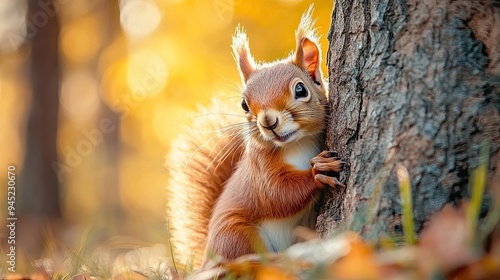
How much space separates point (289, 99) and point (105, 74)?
9.09 meters

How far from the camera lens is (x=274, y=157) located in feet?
7.20

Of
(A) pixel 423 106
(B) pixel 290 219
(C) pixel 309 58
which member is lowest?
(B) pixel 290 219

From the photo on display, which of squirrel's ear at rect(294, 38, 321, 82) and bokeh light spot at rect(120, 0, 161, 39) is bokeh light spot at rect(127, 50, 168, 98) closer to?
bokeh light spot at rect(120, 0, 161, 39)

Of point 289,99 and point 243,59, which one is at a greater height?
→ point 243,59

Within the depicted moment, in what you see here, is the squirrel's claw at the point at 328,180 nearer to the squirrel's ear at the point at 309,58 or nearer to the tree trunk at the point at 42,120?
the squirrel's ear at the point at 309,58

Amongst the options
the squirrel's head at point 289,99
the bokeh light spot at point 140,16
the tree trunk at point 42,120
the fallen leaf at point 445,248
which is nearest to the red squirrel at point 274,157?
the squirrel's head at point 289,99

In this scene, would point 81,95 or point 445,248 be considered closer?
point 445,248

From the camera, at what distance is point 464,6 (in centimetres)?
166

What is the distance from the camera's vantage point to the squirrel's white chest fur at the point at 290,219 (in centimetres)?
218

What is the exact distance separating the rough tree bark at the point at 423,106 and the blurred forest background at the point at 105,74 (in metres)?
2.88

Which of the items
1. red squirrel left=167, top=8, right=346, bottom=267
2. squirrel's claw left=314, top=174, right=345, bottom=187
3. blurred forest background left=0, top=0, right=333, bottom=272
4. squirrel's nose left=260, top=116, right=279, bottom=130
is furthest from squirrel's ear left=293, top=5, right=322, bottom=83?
blurred forest background left=0, top=0, right=333, bottom=272

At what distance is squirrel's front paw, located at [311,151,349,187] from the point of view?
6.21ft

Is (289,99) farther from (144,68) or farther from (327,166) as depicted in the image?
(144,68)

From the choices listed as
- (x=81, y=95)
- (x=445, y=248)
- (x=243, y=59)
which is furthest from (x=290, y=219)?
(x=81, y=95)
